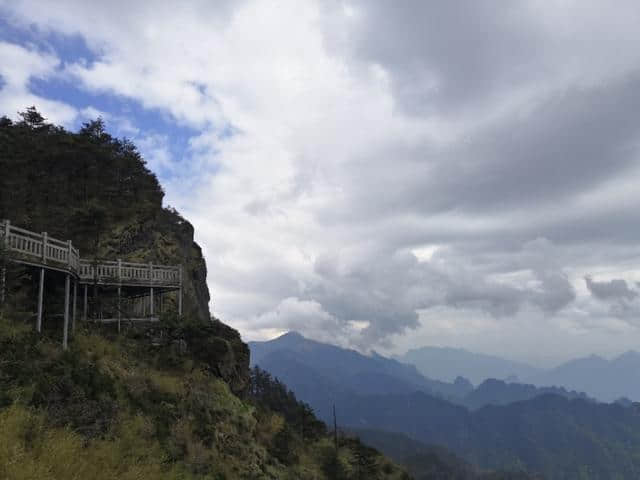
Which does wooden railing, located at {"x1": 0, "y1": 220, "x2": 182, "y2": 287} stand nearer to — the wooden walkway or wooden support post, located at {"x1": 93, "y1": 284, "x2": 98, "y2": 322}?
the wooden walkway

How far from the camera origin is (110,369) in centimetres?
1884

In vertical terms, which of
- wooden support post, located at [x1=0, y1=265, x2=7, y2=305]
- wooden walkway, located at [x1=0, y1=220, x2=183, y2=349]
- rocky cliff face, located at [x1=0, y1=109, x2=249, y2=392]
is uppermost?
rocky cliff face, located at [x1=0, y1=109, x2=249, y2=392]

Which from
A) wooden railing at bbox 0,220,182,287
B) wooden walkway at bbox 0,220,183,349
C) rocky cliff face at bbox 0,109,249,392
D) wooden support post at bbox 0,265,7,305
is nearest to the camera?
wooden support post at bbox 0,265,7,305

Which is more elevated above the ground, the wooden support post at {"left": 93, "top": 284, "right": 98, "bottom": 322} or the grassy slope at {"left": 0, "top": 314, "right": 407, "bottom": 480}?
the wooden support post at {"left": 93, "top": 284, "right": 98, "bottom": 322}

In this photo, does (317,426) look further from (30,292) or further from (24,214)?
(30,292)

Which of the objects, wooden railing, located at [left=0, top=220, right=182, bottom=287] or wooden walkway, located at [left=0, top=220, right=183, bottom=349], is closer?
wooden walkway, located at [left=0, top=220, right=183, bottom=349]

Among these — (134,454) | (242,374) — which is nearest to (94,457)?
(134,454)

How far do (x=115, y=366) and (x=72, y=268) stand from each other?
5.80 meters

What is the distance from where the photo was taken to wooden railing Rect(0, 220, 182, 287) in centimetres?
1847

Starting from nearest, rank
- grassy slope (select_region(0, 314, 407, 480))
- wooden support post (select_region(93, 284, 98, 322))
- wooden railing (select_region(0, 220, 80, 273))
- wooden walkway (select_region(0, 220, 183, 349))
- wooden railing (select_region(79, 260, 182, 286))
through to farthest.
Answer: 1. grassy slope (select_region(0, 314, 407, 480))
2. wooden railing (select_region(0, 220, 80, 273))
3. wooden walkway (select_region(0, 220, 183, 349))
4. wooden railing (select_region(79, 260, 182, 286))
5. wooden support post (select_region(93, 284, 98, 322))

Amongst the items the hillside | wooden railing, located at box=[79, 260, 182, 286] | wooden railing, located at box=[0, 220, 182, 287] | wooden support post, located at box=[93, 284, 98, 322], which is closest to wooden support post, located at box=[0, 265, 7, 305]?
the hillside

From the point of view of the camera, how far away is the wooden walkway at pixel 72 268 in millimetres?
18234

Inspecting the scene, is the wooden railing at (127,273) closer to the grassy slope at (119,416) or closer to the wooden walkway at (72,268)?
the wooden walkway at (72,268)

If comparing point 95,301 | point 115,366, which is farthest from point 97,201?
point 115,366
